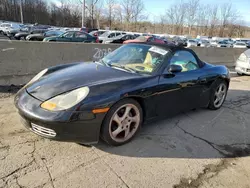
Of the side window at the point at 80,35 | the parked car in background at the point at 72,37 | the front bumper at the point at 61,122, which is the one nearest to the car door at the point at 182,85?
the front bumper at the point at 61,122

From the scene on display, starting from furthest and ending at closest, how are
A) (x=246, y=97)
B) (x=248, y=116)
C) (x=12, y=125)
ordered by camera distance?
(x=246, y=97)
(x=248, y=116)
(x=12, y=125)

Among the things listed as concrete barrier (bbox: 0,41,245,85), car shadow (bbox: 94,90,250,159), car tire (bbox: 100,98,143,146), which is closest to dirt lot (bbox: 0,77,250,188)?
car shadow (bbox: 94,90,250,159)

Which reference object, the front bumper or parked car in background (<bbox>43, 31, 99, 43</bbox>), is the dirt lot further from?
parked car in background (<bbox>43, 31, 99, 43</bbox>)

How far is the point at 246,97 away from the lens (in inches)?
239

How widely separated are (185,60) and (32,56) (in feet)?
13.5

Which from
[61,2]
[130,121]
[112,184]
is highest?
[61,2]

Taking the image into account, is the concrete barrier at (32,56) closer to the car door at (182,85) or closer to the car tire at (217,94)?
the car door at (182,85)

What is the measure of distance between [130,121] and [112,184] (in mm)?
982

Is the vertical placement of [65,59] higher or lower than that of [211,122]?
higher

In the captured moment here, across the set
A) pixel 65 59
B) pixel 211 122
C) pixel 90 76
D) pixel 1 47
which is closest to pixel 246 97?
pixel 211 122

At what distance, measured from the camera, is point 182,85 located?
11.9 ft

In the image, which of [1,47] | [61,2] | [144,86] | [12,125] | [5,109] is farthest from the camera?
[61,2]

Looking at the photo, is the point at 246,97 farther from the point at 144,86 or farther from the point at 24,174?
the point at 24,174

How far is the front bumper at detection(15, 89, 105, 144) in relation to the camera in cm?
242
